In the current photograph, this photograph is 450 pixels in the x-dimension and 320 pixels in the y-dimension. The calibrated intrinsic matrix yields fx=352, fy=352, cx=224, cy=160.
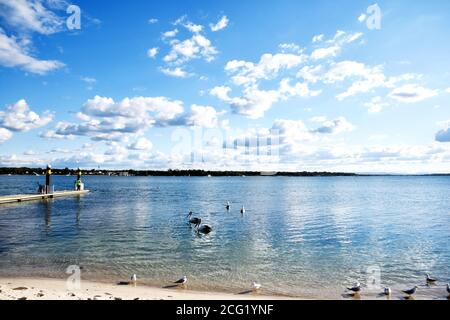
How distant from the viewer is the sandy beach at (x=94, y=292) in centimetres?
1370

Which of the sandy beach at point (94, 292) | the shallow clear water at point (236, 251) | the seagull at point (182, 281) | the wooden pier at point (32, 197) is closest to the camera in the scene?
the sandy beach at point (94, 292)

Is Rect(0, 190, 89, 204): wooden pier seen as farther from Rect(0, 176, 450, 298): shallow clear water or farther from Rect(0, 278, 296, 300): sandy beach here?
Rect(0, 278, 296, 300): sandy beach

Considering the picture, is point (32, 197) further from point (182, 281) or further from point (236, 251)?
point (182, 281)

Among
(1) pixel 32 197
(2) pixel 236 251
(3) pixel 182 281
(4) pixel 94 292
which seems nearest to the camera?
(4) pixel 94 292

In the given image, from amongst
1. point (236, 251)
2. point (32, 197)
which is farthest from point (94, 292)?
point (32, 197)

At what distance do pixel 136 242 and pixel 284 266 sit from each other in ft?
40.7

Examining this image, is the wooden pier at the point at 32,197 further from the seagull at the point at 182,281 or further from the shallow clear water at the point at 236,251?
the seagull at the point at 182,281

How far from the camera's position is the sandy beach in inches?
539

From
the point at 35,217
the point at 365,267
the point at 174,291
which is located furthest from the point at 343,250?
the point at 35,217

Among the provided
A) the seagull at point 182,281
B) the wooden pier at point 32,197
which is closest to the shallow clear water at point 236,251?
the seagull at point 182,281

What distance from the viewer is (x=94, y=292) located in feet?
48.4
